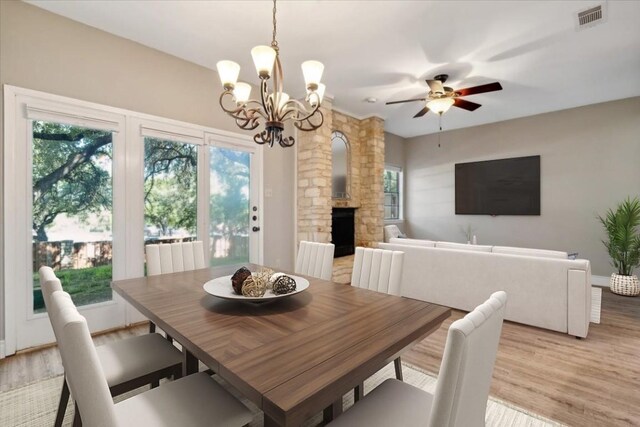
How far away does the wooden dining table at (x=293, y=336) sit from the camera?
815 mm

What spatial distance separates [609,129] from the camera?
15.8ft

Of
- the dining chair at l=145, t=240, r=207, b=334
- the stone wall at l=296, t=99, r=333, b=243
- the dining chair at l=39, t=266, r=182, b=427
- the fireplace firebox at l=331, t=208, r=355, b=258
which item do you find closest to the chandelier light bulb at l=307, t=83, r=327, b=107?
the dining chair at l=145, t=240, r=207, b=334

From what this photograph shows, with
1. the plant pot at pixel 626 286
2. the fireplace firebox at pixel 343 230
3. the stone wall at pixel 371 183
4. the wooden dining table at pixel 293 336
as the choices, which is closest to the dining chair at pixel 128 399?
the wooden dining table at pixel 293 336

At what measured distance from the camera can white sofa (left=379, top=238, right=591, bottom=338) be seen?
2.70 meters

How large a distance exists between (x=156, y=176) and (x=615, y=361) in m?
4.41

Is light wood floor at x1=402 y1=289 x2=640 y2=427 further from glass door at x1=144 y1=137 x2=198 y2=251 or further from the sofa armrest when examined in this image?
glass door at x1=144 y1=137 x2=198 y2=251

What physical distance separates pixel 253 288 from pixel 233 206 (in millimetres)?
2588

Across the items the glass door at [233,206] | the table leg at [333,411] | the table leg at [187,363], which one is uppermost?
the glass door at [233,206]

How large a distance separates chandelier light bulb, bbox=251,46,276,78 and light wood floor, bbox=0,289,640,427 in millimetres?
2315

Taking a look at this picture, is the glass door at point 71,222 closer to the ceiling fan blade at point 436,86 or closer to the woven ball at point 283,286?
the woven ball at point 283,286

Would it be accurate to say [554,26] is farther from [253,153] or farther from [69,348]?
[69,348]

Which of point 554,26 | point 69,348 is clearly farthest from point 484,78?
point 69,348

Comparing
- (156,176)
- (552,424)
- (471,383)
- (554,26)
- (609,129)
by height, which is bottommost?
(552,424)

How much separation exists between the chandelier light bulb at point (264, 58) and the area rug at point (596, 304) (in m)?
3.97
